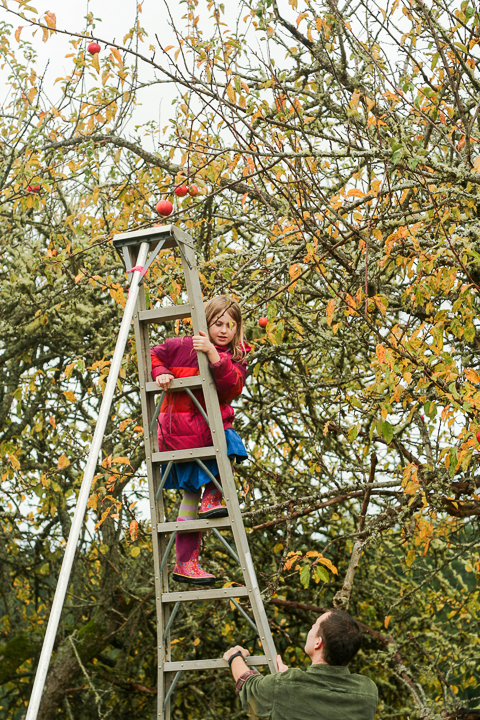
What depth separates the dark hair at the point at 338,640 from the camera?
86.6 inches

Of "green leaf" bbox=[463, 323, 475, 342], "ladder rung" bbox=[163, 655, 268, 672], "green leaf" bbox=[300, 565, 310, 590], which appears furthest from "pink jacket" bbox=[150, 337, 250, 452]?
"green leaf" bbox=[463, 323, 475, 342]

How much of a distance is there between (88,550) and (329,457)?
7.41 ft

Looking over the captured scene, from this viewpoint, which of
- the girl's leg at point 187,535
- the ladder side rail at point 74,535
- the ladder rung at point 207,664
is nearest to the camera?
the ladder side rail at point 74,535

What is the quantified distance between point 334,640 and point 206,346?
3.44ft

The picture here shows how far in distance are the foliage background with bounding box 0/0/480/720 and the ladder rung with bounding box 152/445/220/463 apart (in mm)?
721

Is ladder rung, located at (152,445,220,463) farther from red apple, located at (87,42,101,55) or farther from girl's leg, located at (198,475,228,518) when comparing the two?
red apple, located at (87,42,101,55)

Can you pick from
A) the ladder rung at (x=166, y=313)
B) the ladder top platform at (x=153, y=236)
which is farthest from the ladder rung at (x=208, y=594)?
the ladder top platform at (x=153, y=236)

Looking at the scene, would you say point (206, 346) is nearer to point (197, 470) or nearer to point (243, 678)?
point (197, 470)

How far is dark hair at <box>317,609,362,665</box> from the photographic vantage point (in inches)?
86.6

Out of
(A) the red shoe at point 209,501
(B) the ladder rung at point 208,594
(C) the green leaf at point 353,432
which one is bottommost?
(B) the ladder rung at point 208,594

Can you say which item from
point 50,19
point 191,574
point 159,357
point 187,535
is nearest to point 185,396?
point 159,357

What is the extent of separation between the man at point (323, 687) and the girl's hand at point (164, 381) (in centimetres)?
96

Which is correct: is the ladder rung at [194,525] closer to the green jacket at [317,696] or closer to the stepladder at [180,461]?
the stepladder at [180,461]

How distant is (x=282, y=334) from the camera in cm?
361
